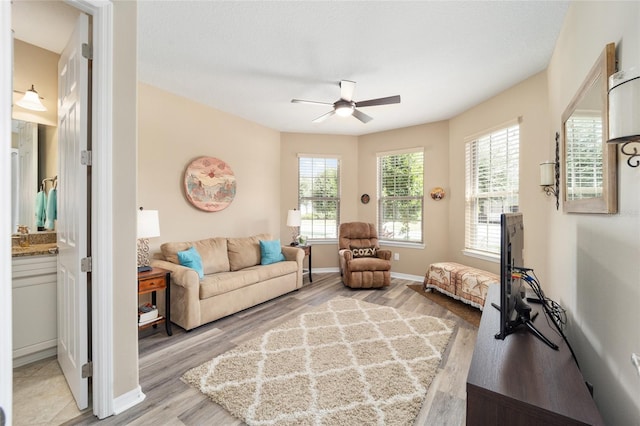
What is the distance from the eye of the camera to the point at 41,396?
6.36ft

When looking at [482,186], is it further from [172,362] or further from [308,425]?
[172,362]

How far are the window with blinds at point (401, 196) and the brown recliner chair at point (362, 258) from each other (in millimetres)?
409

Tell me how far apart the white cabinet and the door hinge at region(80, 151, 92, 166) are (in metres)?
1.24

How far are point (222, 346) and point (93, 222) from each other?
5.28 ft

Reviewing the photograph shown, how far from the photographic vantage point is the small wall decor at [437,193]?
4699mm

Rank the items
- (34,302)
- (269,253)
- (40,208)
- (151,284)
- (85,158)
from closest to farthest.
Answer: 1. (85,158)
2. (34,302)
3. (40,208)
4. (151,284)
5. (269,253)

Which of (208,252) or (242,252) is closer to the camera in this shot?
(208,252)

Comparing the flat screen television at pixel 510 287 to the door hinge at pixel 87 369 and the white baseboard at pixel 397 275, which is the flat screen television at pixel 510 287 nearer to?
the door hinge at pixel 87 369

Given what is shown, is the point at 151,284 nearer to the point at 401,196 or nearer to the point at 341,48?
the point at 341,48

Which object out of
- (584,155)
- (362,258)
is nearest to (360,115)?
(584,155)

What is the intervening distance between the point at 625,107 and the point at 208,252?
12.7 feet

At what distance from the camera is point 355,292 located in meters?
4.30

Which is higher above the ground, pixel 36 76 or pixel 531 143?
pixel 36 76

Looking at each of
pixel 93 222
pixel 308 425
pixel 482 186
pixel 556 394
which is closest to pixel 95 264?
pixel 93 222
